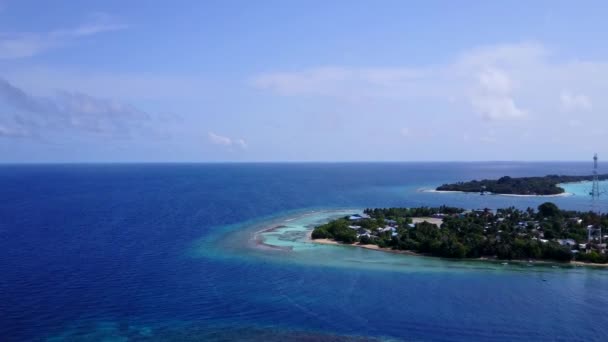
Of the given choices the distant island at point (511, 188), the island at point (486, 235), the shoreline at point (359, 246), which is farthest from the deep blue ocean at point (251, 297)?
the distant island at point (511, 188)

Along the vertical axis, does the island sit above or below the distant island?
below

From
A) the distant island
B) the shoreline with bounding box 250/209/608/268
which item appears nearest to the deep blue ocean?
the shoreline with bounding box 250/209/608/268

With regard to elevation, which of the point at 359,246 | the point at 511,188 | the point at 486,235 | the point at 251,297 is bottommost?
the point at 251,297

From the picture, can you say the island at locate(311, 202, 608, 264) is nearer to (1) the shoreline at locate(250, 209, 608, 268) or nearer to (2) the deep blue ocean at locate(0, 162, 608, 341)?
(1) the shoreline at locate(250, 209, 608, 268)

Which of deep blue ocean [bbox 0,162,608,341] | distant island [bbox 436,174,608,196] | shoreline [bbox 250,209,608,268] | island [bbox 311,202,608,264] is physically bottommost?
deep blue ocean [bbox 0,162,608,341]

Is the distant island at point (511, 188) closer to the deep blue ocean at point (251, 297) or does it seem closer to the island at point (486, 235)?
the island at point (486, 235)

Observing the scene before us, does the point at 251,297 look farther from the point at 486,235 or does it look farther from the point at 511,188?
the point at 511,188

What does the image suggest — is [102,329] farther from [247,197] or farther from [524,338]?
[247,197]

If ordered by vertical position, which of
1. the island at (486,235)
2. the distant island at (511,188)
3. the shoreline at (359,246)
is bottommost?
the shoreline at (359,246)

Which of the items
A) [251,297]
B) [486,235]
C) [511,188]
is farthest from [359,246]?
[511,188]
